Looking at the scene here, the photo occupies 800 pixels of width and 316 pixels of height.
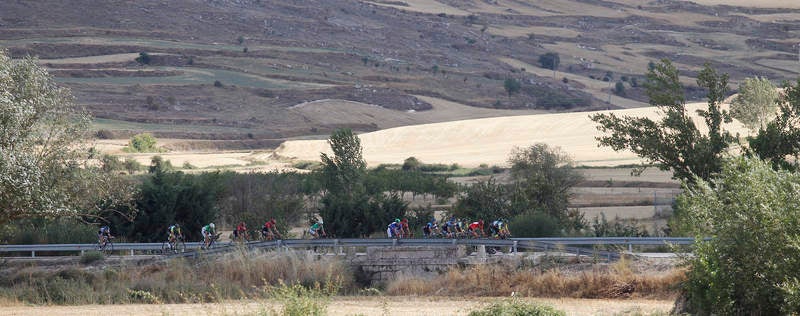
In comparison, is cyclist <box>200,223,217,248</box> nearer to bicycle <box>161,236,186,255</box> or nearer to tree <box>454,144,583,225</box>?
bicycle <box>161,236,186,255</box>

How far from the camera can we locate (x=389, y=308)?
25.5 meters

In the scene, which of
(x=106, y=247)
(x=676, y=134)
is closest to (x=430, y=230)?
(x=106, y=247)

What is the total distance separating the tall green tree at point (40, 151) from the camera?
960 inches

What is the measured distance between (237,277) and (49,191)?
22.1 ft

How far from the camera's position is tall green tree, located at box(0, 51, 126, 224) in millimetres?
24391

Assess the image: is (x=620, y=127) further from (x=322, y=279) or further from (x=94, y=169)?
(x=94, y=169)

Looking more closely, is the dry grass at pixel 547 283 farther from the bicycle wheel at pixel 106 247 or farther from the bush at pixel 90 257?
the bicycle wheel at pixel 106 247

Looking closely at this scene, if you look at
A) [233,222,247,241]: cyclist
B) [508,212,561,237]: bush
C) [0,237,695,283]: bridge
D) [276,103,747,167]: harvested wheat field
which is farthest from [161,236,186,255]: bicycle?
[276,103,747,167]: harvested wheat field

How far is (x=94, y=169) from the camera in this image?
2947 cm

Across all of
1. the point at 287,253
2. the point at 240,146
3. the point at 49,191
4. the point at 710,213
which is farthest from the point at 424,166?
the point at 710,213

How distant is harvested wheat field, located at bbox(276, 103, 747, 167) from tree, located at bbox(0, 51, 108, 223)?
6455cm

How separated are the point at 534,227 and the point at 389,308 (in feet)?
48.4

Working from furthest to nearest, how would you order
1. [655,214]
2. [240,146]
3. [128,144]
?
1. [240,146]
2. [128,144]
3. [655,214]

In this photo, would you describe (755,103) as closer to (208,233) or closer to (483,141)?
(483,141)
